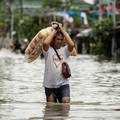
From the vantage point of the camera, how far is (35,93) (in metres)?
16.0

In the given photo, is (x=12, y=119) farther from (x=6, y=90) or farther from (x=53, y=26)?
(x=6, y=90)

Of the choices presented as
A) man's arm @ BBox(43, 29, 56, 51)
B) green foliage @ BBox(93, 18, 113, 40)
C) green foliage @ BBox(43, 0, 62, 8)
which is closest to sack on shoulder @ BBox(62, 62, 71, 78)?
man's arm @ BBox(43, 29, 56, 51)

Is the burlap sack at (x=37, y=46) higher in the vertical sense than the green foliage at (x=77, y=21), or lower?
higher

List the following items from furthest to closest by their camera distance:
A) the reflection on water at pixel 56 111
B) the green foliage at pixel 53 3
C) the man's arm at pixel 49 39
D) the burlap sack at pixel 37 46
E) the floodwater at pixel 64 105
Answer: the green foliage at pixel 53 3, the burlap sack at pixel 37 46, the man's arm at pixel 49 39, the floodwater at pixel 64 105, the reflection on water at pixel 56 111

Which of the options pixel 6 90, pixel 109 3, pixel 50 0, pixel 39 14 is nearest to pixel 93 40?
pixel 109 3

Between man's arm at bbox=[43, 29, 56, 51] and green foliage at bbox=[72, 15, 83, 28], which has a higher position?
man's arm at bbox=[43, 29, 56, 51]

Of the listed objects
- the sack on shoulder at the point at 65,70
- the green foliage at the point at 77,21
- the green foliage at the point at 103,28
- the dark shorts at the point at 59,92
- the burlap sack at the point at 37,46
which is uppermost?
the burlap sack at the point at 37,46

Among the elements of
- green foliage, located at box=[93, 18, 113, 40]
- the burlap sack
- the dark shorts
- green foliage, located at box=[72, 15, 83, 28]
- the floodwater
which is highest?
the burlap sack

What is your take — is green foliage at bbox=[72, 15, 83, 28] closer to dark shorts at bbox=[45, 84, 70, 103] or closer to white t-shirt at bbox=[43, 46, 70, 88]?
dark shorts at bbox=[45, 84, 70, 103]

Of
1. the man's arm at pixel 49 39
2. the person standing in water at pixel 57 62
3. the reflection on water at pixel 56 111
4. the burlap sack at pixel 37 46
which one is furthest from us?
the burlap sack at pixel 37 46

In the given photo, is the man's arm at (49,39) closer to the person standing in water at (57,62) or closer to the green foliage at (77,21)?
the person standing in water at (57,62)

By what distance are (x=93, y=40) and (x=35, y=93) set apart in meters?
57.4

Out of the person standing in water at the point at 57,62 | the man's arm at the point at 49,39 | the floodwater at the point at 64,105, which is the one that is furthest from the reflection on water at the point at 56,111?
the man's arm at the point at 49,39

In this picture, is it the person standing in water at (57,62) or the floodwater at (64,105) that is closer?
the floodwater at (64,105)
